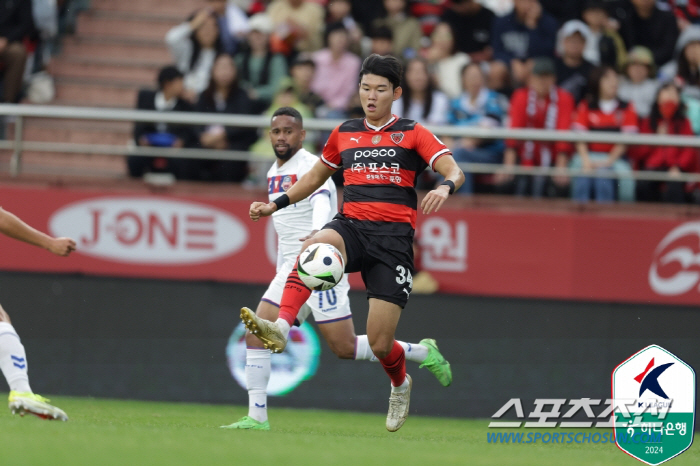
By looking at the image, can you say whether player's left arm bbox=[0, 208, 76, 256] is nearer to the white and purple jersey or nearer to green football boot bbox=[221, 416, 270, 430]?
green football boot bbox=[221, 416, 270, 430]

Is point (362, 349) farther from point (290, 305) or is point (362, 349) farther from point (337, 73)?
point (337, 73)

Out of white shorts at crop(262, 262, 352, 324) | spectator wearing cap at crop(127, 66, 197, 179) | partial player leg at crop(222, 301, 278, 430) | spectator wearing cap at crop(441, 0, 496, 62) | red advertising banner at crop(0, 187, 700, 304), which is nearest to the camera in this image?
partial player leg at crop(222, 301, 278, 430)

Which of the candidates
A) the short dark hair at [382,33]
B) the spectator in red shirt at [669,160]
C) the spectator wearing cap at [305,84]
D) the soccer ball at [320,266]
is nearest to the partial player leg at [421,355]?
the soccer ball at [320,266]

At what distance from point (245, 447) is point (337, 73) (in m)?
8.00

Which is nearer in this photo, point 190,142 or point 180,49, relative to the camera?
point 190,142

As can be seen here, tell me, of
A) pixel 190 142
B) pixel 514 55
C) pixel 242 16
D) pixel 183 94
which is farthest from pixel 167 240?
pixel 514 55

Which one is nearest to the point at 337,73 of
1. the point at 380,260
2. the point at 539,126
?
the point at 539,126

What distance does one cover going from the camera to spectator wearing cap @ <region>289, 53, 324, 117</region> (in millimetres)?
13039

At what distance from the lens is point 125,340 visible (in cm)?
1187

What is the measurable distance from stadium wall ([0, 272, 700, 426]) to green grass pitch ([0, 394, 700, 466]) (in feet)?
6.99

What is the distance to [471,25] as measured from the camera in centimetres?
1451

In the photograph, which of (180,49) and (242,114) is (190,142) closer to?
(242,114)

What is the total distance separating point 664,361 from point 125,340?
19.6 ft

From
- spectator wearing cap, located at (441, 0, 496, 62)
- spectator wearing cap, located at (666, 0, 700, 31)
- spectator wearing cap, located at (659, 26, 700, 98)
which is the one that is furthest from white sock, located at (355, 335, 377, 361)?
spectator wearing cap, located at (666, 0, 700, 31)
